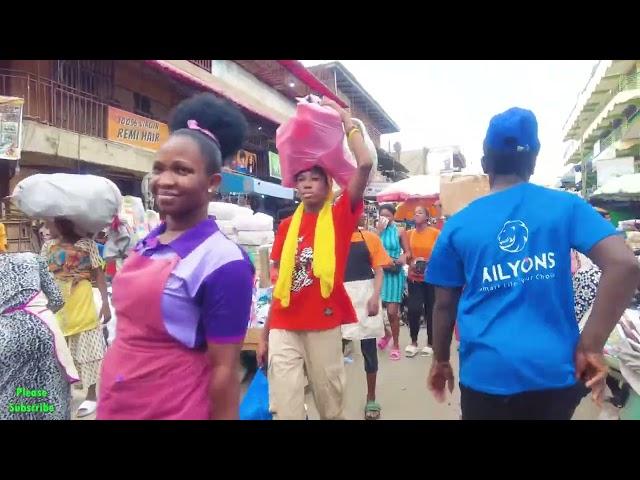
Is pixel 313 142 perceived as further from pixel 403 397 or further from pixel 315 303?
pixel 403 397

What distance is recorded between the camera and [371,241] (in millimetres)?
4117

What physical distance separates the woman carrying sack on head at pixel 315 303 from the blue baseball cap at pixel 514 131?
0.94 m

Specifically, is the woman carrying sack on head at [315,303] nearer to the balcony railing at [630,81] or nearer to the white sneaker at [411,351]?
the white sneaker at [411,351]

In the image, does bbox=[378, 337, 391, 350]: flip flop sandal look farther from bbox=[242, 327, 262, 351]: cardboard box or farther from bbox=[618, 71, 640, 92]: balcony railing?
bbox=[618, 71, 640, 92]: balcony railing

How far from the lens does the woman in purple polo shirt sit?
1.43 meters

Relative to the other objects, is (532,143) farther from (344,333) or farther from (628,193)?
(628,193)

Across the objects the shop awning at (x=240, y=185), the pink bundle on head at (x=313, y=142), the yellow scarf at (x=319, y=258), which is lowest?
the yellow scarf at (x=319, y=258)

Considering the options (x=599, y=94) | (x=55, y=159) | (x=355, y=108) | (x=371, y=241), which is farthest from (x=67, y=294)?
(x=599, y=94)

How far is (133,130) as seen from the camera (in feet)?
33.4

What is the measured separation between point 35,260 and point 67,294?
65.6 inches

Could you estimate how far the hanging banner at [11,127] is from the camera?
22.6 ft

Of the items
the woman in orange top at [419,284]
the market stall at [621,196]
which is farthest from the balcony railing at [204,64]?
the market stall at [621,196]

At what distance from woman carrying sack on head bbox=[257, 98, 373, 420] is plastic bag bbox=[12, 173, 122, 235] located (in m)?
1.48

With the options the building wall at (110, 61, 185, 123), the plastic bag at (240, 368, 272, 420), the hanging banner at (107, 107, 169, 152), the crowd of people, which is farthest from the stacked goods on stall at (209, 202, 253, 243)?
the building wall at (110, 61, 185, 123)
